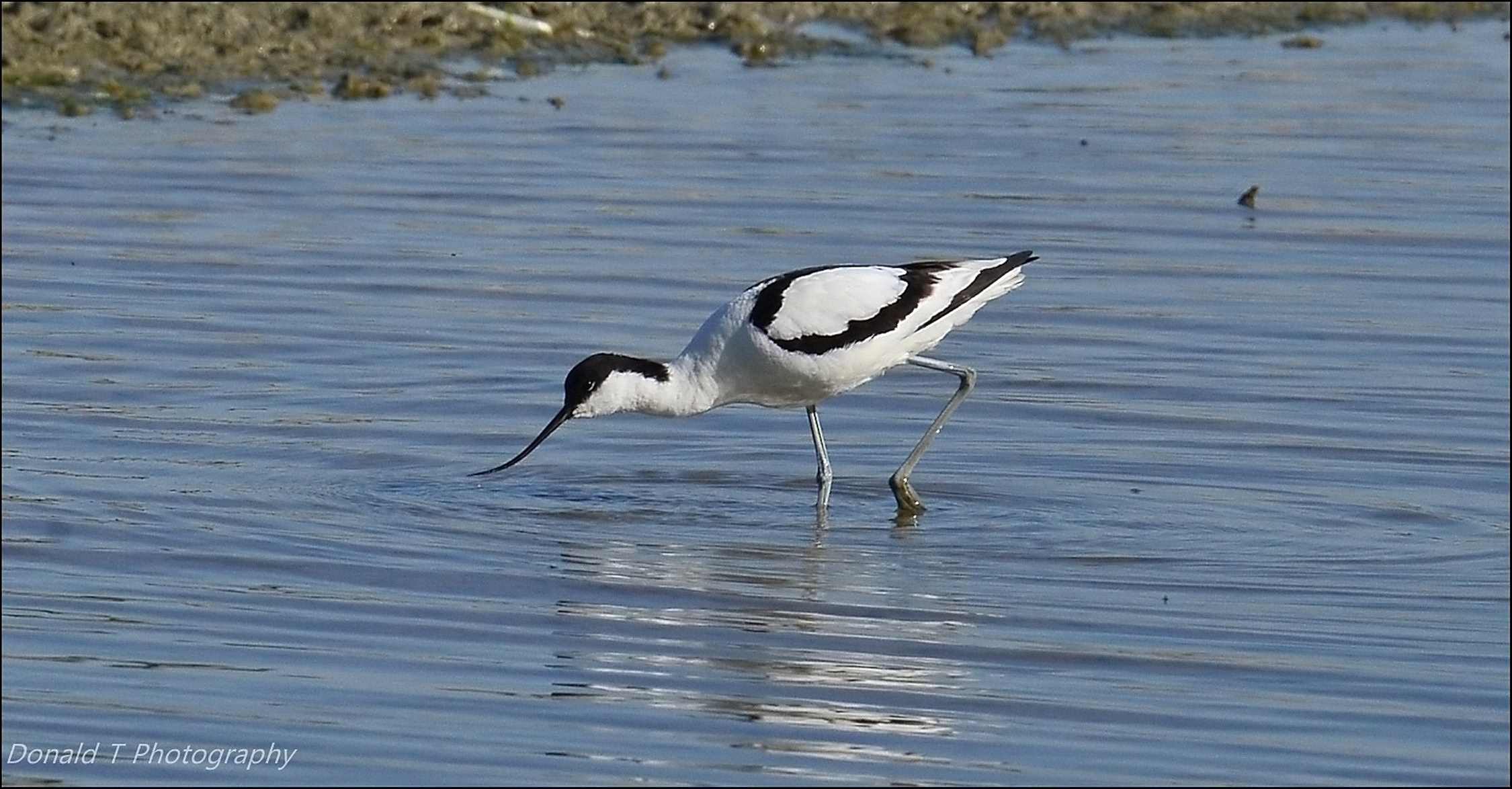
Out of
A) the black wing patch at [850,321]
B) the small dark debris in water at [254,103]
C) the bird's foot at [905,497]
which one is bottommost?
the bird's foot at [905,497]

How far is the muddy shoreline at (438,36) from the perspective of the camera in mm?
13781

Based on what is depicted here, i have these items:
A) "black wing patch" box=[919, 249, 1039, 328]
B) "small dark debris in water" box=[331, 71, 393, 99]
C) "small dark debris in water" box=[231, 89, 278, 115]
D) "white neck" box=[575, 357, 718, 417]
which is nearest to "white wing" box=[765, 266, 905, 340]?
"black wing patch" box=[919, 249, 1039, 328]

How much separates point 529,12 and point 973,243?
5.53 metres

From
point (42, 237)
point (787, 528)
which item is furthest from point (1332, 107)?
point (787, 528)

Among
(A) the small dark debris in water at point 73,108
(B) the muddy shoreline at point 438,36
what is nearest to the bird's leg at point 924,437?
(A) the small dark debris in water at point 73,108

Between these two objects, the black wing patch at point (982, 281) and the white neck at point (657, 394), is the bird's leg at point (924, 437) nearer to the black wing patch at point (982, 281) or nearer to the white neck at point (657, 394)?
the black wing patch at point (982, 281)

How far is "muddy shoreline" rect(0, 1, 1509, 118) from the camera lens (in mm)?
13781

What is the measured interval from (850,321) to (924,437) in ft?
1.55

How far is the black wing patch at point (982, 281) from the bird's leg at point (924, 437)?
1.10 ft

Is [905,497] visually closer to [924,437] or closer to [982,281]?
[924,437]

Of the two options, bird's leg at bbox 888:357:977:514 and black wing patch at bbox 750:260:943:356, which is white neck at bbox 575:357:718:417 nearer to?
black wing patch at bbox 750:260:943:356

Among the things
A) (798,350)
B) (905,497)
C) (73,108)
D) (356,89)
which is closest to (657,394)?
(798,350)

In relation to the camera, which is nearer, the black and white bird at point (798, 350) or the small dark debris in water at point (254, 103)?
the black and white bird at point (798, 350)

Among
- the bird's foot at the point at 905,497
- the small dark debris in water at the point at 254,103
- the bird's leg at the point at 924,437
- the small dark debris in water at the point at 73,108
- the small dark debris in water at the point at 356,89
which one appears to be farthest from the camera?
the small dark debris in water at the point at 356,89
